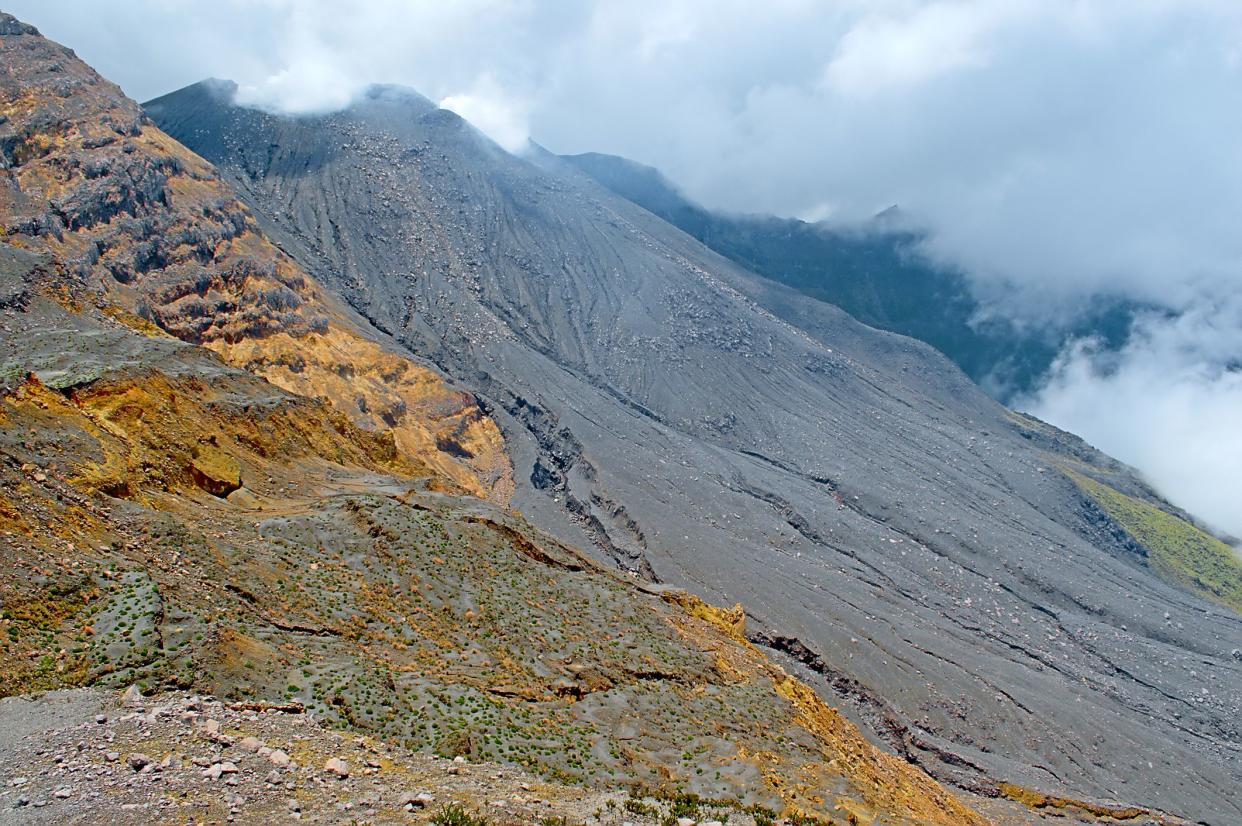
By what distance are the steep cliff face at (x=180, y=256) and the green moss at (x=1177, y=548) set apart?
266 feet

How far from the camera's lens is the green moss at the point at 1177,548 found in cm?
10025

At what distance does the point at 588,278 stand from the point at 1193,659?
A: 231 feet

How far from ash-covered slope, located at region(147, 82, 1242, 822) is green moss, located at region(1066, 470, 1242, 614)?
6.92 metres

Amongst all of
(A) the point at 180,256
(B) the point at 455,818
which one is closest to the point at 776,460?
(A) the point at 180,256

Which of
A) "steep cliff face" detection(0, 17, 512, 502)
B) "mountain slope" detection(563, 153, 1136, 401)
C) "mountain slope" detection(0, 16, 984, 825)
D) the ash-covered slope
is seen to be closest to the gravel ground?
"mountain slope" detection(0, 16, 984, 825)

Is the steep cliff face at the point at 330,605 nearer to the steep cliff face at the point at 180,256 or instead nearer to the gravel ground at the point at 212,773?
the gravel ground at the point at 212,773

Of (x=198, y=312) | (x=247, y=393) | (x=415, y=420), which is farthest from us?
(x=415, y=420)

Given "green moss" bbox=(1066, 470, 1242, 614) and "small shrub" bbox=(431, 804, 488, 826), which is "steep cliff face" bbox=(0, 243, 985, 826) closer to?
"small shrub" bbox=(431, 804, 488, 826)

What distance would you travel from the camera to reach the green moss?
100250mm

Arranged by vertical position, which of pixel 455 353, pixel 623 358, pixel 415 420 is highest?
pixel 623 358

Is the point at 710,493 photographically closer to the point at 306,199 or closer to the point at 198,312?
the point at 198,312

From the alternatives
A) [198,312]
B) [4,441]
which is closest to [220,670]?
[4,441]

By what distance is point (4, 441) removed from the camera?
18.5 metres

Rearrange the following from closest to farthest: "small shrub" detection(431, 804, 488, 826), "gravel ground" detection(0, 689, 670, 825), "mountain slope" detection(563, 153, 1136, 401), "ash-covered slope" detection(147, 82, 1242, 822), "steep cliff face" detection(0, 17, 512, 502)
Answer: "gravel ground" detection(0, 689, 670, 825)
"small shrub" detection(431, 804, 488, 826)
"ash-covered slope" detection(147, 82, 1242, 822)
"steep cliff face" detection(0, 17, 512, 502)
"mountain slope" detection(563, 153, 1136, 401)
